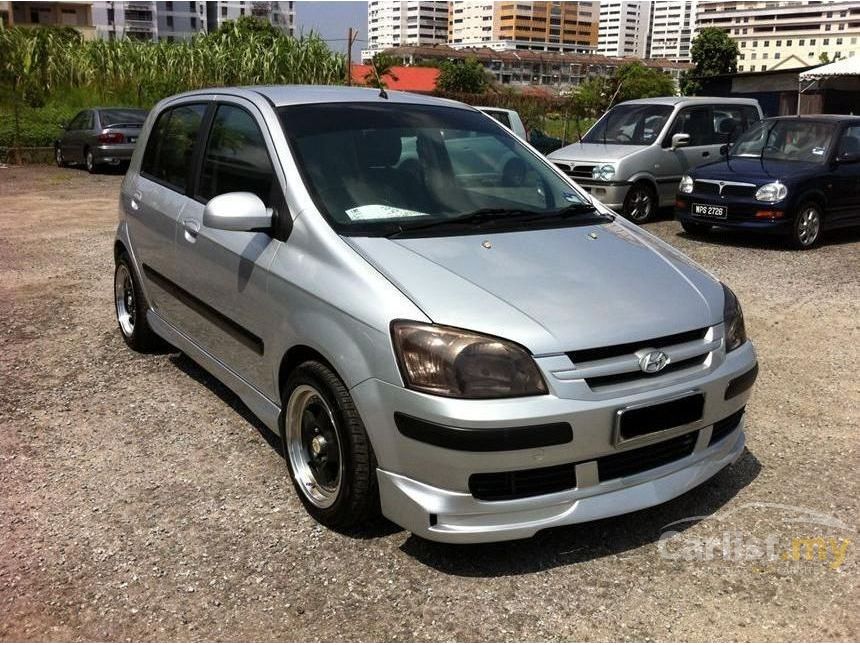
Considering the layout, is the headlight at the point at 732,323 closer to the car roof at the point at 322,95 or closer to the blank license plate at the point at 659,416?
the blank license plate at the point at 659,416

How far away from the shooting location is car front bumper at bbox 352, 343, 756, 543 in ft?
8.94

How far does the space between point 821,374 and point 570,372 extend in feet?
10.7

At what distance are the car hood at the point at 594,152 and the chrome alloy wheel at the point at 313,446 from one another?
899 centimetres

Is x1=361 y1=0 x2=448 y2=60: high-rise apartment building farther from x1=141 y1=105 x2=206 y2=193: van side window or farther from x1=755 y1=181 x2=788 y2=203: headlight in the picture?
x1=141 y1=105 x2=206 y2=193: van side window

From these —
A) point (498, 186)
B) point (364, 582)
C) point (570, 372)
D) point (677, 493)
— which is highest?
point (498, 186)

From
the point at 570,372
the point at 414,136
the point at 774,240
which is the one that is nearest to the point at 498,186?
the point at 414,136

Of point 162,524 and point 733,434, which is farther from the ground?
point 733,434

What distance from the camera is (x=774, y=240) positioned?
10539 millimetres

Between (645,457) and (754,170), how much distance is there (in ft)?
26.1

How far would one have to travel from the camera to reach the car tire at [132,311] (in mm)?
5270

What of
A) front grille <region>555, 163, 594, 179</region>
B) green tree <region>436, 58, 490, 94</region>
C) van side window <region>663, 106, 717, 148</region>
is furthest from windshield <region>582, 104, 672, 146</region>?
green tree <region>436, 58, 490, 94</region>

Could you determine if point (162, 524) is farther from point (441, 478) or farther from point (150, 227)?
point (150, 227)

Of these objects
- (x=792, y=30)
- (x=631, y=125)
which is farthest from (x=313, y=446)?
(x=792, y=30)

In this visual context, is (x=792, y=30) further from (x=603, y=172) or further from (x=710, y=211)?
(x=710, y=211)
